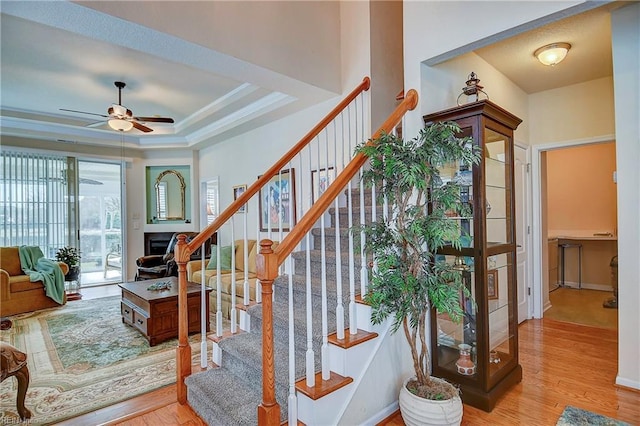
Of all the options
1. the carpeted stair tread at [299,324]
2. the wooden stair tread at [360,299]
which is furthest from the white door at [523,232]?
the carpeted stair tread at [299,324]

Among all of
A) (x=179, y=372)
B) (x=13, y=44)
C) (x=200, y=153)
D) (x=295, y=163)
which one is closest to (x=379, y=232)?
(x=179, y=372)

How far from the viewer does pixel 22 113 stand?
5.27m

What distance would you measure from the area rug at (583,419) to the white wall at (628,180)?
61cm

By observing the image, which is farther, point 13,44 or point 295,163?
point 295,163

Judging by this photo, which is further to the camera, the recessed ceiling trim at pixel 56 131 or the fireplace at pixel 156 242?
the fireplace at pixel 156 242

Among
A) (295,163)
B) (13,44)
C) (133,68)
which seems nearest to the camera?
(13,44)

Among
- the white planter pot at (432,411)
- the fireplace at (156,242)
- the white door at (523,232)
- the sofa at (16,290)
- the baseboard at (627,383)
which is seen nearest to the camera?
the white planter pot at (432,411)

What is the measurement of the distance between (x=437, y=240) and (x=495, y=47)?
7.29 ft

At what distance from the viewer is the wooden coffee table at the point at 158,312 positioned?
3.51 m

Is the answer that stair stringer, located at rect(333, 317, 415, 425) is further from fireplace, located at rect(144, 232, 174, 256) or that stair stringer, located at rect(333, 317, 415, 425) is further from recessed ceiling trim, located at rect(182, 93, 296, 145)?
fireplace, located at rect(144, 232, 174, 256)

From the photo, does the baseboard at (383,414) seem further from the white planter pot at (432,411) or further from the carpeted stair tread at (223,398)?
the carpeted stair tread at (223,398)

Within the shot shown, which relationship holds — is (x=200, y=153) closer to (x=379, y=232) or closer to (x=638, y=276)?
(x=379, y=232)

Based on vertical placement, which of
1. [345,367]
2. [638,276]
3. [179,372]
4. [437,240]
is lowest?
[179,372]

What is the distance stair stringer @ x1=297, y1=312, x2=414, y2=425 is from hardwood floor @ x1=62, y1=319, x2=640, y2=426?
16 cm
